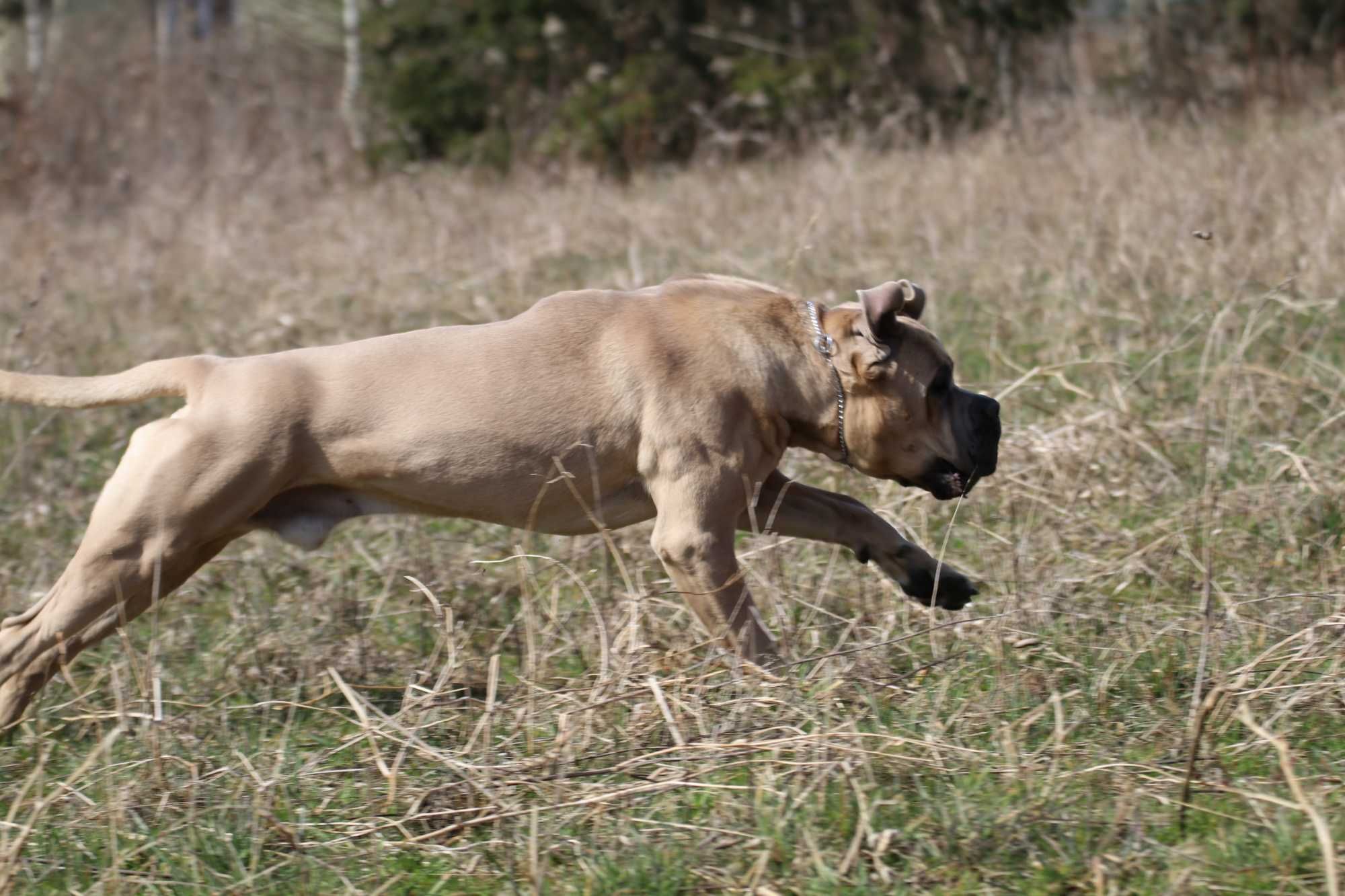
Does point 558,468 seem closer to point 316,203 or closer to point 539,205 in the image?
point 539,205

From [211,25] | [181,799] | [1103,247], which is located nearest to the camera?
[181,799]

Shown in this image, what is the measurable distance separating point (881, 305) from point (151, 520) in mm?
2198

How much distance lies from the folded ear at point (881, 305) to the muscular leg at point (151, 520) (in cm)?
180

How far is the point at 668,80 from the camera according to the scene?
15992 millimetres

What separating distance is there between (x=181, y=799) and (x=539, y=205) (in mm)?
9117


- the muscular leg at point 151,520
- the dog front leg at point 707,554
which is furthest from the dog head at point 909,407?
the muscular leg at point 151,520

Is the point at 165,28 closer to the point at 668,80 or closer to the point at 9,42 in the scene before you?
the point at 9,42

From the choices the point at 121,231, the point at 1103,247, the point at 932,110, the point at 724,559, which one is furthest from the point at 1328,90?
the point at 724,559

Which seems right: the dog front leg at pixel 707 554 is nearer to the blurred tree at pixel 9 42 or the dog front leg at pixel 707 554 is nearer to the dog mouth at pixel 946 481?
the dog mouth at pixel 946 481

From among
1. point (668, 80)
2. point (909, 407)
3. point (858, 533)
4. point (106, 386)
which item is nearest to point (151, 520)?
point (106, 386)

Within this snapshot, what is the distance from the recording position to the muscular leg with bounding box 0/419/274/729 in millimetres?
4441

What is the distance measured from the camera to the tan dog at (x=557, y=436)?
451cm

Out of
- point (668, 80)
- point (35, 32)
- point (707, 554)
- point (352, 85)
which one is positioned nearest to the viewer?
point (707, 554)

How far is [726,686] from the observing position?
407 centimetres
